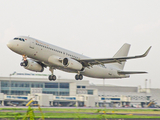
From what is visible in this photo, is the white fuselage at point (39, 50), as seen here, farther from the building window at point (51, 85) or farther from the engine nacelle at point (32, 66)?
the building window at point (51, 85)

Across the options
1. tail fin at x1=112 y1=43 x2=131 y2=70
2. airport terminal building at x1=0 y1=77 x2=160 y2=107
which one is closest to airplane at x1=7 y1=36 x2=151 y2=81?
tail fin at x1=112 y1=43 x2=131 y2=70

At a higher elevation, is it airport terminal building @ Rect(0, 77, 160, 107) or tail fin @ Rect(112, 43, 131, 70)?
tail fin @ Rect(112, 43, 131, 70)

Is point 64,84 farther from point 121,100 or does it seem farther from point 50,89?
point 121,100

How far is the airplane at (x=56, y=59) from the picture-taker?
38.5 m

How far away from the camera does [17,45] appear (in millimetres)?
37938

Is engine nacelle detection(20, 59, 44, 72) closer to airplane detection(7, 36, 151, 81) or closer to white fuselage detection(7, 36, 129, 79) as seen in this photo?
airplane detection(7, 36, 151, 81)

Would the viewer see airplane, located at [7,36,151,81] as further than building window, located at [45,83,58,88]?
No

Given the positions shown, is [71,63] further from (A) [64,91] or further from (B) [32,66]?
(A) [64,91]

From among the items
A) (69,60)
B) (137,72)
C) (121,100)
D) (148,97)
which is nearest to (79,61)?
(69,60)

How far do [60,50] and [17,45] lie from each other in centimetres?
683

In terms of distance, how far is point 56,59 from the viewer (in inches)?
1587

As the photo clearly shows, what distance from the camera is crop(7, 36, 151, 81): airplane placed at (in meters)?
38.5

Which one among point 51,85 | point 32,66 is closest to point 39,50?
point 32,66

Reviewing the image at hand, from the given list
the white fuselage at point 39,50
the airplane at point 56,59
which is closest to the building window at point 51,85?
the airplane at point 56,59
